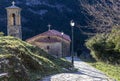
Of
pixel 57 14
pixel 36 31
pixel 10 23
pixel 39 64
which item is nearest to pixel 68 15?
pixel 57 14

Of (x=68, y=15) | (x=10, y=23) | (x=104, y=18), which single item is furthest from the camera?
(x=68, y=15)

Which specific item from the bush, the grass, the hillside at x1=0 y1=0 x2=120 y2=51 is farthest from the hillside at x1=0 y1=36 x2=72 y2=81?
the hillside at x1=0 y1=0 x2=120 y2=51

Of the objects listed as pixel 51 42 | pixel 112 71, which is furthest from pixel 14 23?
pixel 51 42

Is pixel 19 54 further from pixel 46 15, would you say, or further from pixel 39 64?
pixel 46 15

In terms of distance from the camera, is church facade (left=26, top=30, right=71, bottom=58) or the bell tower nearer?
the bell tower

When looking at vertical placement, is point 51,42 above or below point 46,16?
below

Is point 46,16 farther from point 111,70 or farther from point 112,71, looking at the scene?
point 112,71

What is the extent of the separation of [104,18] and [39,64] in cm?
685

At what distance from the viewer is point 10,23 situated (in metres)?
30.8

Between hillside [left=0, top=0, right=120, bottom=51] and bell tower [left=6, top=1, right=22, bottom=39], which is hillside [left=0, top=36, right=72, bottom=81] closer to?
bell tower [left=6, top=1, right=22, bottom=39]

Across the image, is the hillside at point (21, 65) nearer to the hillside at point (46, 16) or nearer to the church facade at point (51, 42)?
the church facade at point (51, 42)

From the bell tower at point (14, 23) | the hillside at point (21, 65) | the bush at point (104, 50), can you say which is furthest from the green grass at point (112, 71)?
the bell tower at point (14, 23)

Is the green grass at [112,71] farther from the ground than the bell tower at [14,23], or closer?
closer

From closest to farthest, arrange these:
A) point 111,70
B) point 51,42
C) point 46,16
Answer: point 111,70 → point 51,42 → point 46,16
